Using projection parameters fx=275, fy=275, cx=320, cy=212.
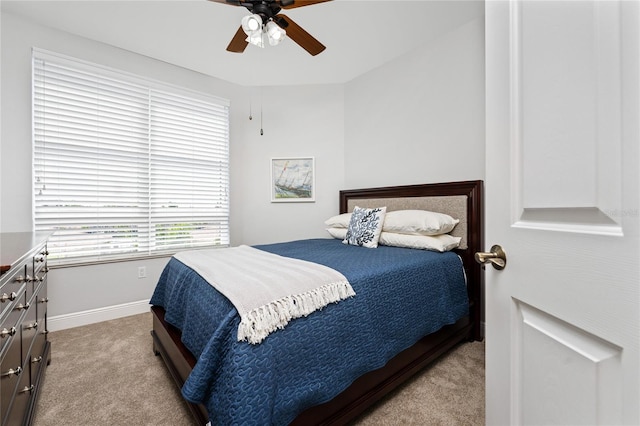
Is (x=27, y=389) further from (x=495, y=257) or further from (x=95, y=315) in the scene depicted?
(x=495, y=257)

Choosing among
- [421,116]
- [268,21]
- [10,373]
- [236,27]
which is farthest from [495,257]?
[236,27]

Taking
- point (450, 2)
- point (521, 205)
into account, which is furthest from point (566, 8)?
point (450, 2)

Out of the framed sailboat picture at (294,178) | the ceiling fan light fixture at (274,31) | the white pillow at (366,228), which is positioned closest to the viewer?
the ceiling fan light fixture at (274,31)

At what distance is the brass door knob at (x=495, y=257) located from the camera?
695 millimetres

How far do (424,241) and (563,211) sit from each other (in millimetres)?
1706

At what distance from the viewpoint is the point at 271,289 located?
118 centimetres

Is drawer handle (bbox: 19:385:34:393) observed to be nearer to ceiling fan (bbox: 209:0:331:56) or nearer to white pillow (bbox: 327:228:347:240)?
ceiling fan (bbox: 209:0:331:56)

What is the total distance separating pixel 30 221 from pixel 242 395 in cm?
275

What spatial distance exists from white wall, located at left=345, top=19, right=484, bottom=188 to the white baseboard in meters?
2.81

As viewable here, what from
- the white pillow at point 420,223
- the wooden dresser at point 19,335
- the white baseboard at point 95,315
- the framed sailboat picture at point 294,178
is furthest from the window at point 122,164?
the white pillow at point 420,223

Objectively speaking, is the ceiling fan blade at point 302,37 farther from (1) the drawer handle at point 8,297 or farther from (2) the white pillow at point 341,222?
(1) the drawer handle at point 8,297

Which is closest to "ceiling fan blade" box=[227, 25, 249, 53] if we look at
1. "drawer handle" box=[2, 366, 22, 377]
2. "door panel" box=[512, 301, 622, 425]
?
"drawer handle" box=[2, 366, 22, 377]

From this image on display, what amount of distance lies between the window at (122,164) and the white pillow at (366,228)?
71.6 inches

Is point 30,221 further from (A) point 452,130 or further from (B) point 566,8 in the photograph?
(A) point 452,130
